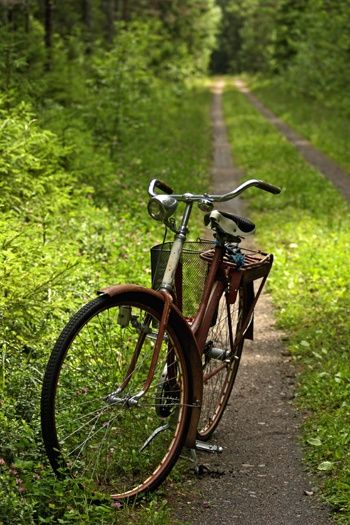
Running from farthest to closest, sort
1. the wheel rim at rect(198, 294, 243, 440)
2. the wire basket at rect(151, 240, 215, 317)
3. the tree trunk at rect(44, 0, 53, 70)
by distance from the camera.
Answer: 1. the tree trunk at rect(44, 0, 53, 70)
2. the wheel rim at rect(198, 294, 243, 440)
3. the wire basket at rect(151, 240, 215, 317)

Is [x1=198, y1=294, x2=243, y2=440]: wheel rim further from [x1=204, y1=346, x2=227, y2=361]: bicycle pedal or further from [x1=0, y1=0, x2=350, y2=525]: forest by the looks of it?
[x1=0, y1=0, x2=350, y2=525]: forest

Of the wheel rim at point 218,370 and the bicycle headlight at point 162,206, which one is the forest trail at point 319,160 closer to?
the wheel rim at point 218,370

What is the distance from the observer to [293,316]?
26.4 feet

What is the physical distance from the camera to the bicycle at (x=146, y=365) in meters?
4.00

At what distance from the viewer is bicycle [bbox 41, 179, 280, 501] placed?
400 centimetres

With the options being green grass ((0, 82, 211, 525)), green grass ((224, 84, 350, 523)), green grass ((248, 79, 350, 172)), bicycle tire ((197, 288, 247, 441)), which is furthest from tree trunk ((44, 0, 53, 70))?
bicycle tire ((197, 288, 247, 441))

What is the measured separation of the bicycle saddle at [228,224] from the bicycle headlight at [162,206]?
1.15ft

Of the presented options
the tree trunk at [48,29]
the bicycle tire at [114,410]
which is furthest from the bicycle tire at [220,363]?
the tree trunk at [48,29]

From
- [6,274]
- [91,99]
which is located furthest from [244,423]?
[91,99]

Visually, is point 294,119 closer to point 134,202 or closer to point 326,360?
point 134,202

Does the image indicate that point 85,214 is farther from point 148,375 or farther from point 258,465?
point 148,375

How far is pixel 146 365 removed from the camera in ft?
16.9

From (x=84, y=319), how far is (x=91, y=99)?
12.8m

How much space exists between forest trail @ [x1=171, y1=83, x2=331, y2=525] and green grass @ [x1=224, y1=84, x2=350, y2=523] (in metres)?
0.13
